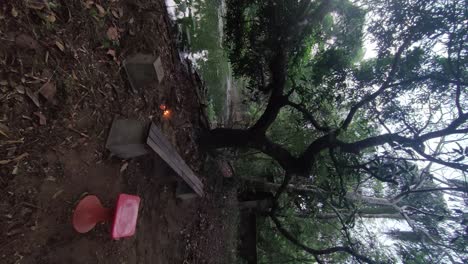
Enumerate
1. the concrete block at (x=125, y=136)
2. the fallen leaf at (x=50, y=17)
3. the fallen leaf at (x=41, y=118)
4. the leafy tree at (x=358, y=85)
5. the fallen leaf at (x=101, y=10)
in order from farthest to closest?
the leafy tree at (x=358, y=85), the fallen leaf at (x=101, y=10), the concrete block at (x=125, y=136), the fallen leaf at (x=50, y=17), the fallen leaf at (x=41, y=118)

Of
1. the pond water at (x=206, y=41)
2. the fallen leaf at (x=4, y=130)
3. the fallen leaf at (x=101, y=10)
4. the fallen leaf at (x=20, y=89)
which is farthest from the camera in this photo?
the pond water at (x=206, y=41)

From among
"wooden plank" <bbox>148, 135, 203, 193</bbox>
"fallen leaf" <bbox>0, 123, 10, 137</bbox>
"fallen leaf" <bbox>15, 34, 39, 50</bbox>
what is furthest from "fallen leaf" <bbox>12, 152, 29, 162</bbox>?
"wooden plank" <bbox>148, 135, 203, 193</bbox>

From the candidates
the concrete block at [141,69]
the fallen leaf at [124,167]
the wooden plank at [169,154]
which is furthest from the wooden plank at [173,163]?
the concrete block at [141,69]

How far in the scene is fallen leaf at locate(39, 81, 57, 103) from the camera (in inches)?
78.0

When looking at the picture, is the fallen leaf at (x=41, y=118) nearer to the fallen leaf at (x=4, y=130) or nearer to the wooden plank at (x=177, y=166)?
the fallen leaf at (x=4, y=130)

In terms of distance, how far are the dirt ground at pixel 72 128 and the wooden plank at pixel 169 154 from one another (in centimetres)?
14

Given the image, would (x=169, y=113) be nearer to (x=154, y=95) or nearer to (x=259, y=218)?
(x=154, y=95)

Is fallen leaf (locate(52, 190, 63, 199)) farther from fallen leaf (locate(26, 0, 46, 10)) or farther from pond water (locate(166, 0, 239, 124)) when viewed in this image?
pond water (locate(166, 0, 239, 124))

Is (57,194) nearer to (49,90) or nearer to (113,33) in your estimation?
(49,90)

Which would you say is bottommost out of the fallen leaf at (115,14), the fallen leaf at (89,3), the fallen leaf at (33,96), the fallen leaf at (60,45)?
the fallen leaf at (33,96)

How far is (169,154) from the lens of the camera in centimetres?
311

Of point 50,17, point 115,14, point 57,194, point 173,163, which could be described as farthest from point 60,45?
point 173,163

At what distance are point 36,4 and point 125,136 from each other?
1.13m

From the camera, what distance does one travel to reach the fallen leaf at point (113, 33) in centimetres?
276
